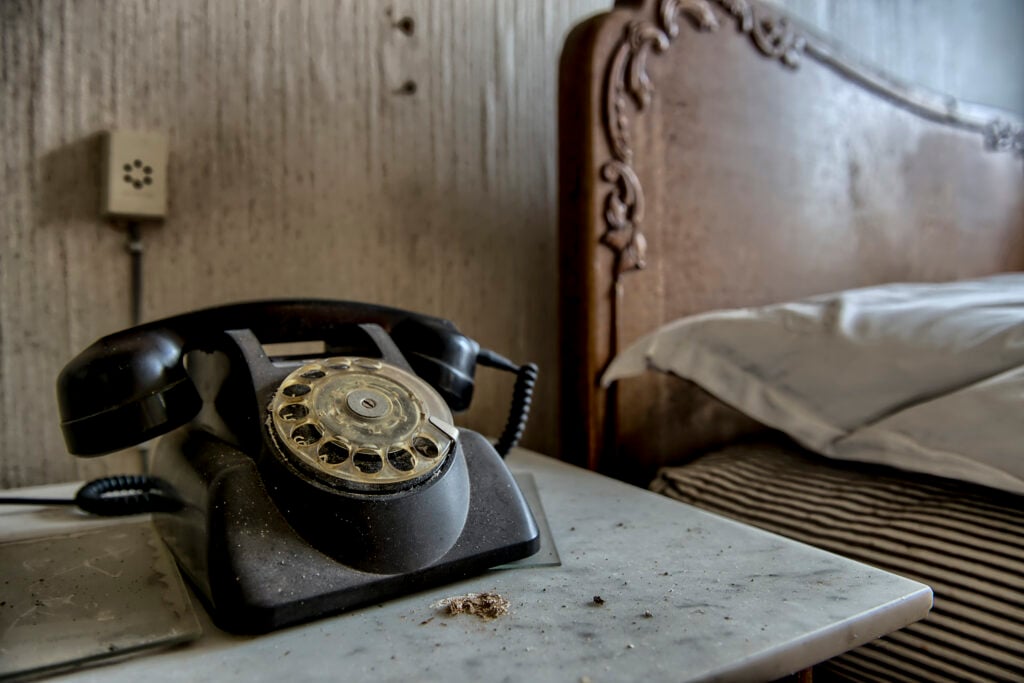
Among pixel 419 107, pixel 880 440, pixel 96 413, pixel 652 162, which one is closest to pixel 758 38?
pixel 652 162

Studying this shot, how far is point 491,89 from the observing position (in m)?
0.99

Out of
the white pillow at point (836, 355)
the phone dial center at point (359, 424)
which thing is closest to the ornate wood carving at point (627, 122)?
the white pillow at point (836, 355)

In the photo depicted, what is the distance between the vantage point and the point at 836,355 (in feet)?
2.53

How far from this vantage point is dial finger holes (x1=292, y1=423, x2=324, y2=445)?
0.45 m

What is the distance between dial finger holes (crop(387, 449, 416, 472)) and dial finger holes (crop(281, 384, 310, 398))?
80 mm

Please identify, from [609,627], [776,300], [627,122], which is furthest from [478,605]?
[776,300]

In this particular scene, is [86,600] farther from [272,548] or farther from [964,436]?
[964,436]

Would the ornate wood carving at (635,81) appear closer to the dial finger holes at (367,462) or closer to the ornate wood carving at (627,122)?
the ornate wood carving at (627,122)

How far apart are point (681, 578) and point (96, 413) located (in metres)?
0.40

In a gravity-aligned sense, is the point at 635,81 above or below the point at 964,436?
above

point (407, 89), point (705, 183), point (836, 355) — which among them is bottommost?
point (836, 355)

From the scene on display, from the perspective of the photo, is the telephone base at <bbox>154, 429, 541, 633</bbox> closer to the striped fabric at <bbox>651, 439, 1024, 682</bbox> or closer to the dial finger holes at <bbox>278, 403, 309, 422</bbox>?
the dial finger holes at <bbox>278, 403, 309, 422</bbox>

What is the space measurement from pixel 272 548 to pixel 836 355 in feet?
2.02

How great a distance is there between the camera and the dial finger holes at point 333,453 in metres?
0.44
